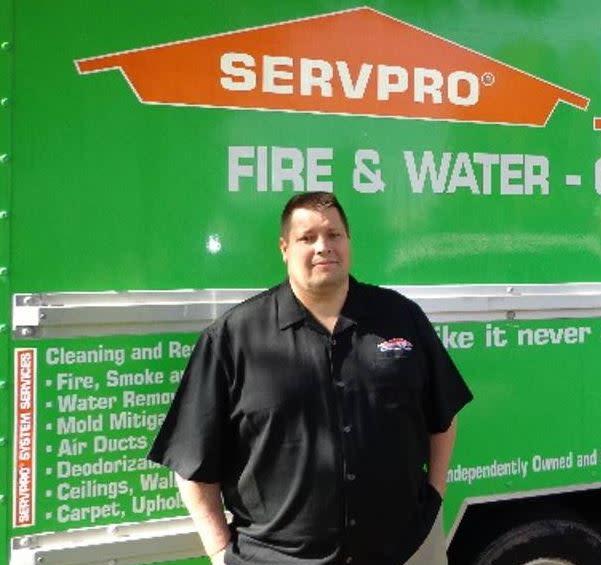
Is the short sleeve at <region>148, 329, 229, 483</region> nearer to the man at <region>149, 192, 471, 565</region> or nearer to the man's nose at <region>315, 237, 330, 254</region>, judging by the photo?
the man at <region>149, 192, 471, 565</region>

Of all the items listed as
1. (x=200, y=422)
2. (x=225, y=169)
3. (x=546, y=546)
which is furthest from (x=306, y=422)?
(x=546, y=546)

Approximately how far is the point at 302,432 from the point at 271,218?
0.81 m

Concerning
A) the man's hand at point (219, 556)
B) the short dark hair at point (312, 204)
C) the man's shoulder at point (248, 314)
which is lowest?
the man's hand at point (219, 556)

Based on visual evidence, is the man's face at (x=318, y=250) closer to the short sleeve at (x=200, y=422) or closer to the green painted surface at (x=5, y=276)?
the short sleeve at (x=200, y=422)

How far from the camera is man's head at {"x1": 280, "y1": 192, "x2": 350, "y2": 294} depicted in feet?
8.07

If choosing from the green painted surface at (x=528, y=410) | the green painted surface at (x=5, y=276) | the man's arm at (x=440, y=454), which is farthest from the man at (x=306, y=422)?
the green painted surface at (x=528, y=410)

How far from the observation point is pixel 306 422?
242cm

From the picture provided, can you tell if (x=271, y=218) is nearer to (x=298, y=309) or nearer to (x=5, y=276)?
(x=298, y=309)

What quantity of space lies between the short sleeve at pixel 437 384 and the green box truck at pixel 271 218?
53 centimetres

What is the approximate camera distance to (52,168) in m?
2.69

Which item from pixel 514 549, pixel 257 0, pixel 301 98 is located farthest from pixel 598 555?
pixel 257 0

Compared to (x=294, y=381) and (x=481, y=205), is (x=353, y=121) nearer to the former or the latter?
(x=481, y=205)

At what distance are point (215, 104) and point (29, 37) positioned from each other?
575mm

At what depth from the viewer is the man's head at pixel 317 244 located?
2.46 m
